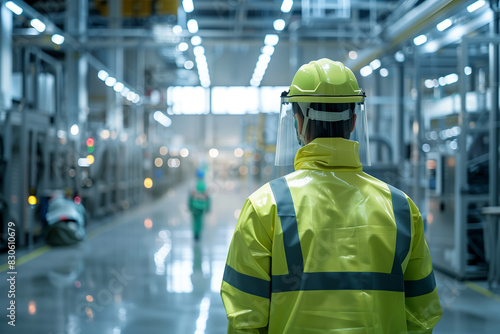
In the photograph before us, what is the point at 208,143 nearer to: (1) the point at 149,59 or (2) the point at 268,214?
(1) the point at 149,59

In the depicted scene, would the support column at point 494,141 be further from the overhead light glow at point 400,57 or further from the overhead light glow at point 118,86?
the overhead light glow at point 118,86

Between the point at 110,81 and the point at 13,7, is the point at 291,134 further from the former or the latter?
the point at 110,81

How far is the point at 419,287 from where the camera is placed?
1.56 metres

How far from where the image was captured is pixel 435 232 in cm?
695

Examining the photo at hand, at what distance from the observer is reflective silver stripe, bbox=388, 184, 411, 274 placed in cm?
148

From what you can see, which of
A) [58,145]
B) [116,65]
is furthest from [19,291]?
[116,65]

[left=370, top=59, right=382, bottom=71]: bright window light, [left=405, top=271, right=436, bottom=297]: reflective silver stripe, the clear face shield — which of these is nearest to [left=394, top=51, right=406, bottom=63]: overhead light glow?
[left=370, top=59, right=382, bottom=71]: bright window light

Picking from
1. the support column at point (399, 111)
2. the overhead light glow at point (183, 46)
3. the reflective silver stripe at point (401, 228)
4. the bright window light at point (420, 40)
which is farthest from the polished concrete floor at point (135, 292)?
the support column at point (399, 111)

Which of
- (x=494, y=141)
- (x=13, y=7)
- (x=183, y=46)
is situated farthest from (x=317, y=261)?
(x=183, y=46)

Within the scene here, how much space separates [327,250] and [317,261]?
0.14 feet

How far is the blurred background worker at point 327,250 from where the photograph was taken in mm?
1419

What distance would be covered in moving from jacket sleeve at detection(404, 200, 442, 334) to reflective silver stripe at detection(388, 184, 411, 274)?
0.04 meters

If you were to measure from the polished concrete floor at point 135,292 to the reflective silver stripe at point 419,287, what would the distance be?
118 inches

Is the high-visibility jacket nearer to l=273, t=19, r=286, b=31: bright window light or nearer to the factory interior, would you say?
the factory interior
